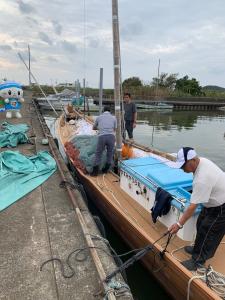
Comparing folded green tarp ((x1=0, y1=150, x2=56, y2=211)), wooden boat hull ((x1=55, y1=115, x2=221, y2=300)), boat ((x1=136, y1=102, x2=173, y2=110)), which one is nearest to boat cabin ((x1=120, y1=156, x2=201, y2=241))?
wooden boat hull ((x1=55, y1=115, x2=221, y2=300))

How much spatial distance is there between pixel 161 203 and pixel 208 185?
141cm

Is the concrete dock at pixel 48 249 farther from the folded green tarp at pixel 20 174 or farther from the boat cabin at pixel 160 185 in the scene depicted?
the boat cabin at pixel 160 185

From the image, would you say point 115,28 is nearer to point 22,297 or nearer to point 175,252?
point 175,252

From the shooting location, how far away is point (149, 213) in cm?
558

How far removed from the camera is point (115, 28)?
680 centimetres

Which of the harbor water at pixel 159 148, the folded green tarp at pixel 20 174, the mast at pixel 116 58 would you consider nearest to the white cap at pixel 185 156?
the harbor water at pixel 159 148

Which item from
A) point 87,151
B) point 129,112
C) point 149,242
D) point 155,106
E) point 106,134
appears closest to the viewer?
point 149,242

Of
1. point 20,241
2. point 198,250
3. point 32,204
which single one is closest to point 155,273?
point 198,250

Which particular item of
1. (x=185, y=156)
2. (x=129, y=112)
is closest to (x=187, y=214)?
(x=185, y=156)

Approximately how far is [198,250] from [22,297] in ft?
7.26

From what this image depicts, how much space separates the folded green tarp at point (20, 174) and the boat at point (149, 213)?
38.8 inches

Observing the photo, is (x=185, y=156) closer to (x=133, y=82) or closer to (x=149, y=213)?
(x=149, y=213)

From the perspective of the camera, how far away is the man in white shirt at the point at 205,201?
137 inches

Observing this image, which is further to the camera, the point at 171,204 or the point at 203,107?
the point at 203,107
